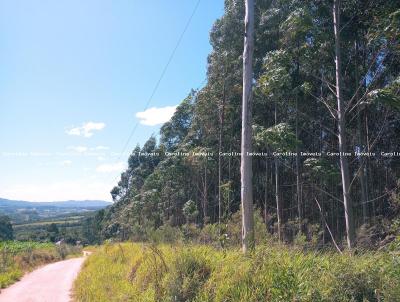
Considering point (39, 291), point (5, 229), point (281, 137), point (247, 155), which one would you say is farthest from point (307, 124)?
point (5, 229)

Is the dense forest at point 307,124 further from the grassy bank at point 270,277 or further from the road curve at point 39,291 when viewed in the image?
the road curve at point 39,291

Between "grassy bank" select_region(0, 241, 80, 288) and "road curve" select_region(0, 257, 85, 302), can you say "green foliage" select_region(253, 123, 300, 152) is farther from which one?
"grassy bank" select_region(0, 241, 80, 288)

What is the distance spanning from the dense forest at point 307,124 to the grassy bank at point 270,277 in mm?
1688

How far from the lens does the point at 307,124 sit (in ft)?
69.1

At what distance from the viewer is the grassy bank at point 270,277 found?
4.97 metres

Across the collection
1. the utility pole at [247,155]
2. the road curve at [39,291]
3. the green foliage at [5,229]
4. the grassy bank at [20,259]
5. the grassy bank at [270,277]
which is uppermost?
the utility pole at [247,155]

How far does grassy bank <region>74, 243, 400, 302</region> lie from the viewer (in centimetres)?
497

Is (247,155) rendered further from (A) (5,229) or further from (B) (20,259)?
(A) (5,229)

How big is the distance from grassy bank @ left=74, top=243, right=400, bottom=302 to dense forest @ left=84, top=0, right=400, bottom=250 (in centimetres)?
169

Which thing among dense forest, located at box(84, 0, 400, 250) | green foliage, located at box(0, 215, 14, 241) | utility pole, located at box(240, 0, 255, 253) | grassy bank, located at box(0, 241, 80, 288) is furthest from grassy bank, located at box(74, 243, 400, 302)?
green foliage, located at box(0, 215, 14, 241)

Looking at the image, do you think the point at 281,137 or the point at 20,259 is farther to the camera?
the point at 20,259

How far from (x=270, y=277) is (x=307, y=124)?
55.1 ft

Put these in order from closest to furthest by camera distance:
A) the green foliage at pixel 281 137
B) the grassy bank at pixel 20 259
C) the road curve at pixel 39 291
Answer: the road curve at pixel 39 291
the green foliage at pixel 281 137
the grassy bank at pixel 20 259

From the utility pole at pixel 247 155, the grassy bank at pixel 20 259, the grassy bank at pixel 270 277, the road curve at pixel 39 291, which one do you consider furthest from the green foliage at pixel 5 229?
the utility pole at pixel 247 155
